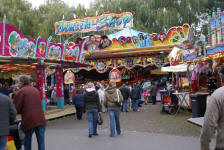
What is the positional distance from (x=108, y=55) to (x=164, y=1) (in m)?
11.5

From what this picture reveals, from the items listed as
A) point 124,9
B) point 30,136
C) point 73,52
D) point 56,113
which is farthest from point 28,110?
point 124,9

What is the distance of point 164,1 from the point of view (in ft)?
93.6

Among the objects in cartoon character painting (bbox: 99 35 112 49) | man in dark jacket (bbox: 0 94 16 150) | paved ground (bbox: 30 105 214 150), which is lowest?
paved ground (bbox: 30 105 214 150)

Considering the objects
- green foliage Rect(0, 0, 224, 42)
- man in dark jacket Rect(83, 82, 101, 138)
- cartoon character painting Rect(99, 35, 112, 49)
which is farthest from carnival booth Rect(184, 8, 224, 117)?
green foliage Rect(0, 0, 224, 42)

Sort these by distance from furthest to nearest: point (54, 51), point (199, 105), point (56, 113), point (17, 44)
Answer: point (56, 113)
point (54, 51)
point (17, 44)
point (199, 105)

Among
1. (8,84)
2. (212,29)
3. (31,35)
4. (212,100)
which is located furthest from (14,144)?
(31,35)

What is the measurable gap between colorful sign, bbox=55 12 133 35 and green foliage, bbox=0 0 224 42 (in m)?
4.45

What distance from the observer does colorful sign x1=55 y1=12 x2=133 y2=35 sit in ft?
70.2

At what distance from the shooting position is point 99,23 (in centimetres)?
2183

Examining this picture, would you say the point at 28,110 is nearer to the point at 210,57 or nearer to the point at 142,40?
the point at 210,57

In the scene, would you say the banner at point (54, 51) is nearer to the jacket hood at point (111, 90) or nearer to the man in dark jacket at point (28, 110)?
the jacket hood at point (111, 90)

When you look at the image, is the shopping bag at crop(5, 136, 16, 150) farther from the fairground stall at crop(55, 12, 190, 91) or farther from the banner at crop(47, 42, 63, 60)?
the fairground stall at crop(55, 12, 190, 91)

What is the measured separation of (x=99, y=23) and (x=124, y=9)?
8819 millimetres

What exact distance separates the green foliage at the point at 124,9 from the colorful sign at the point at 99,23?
4448 millimetres
